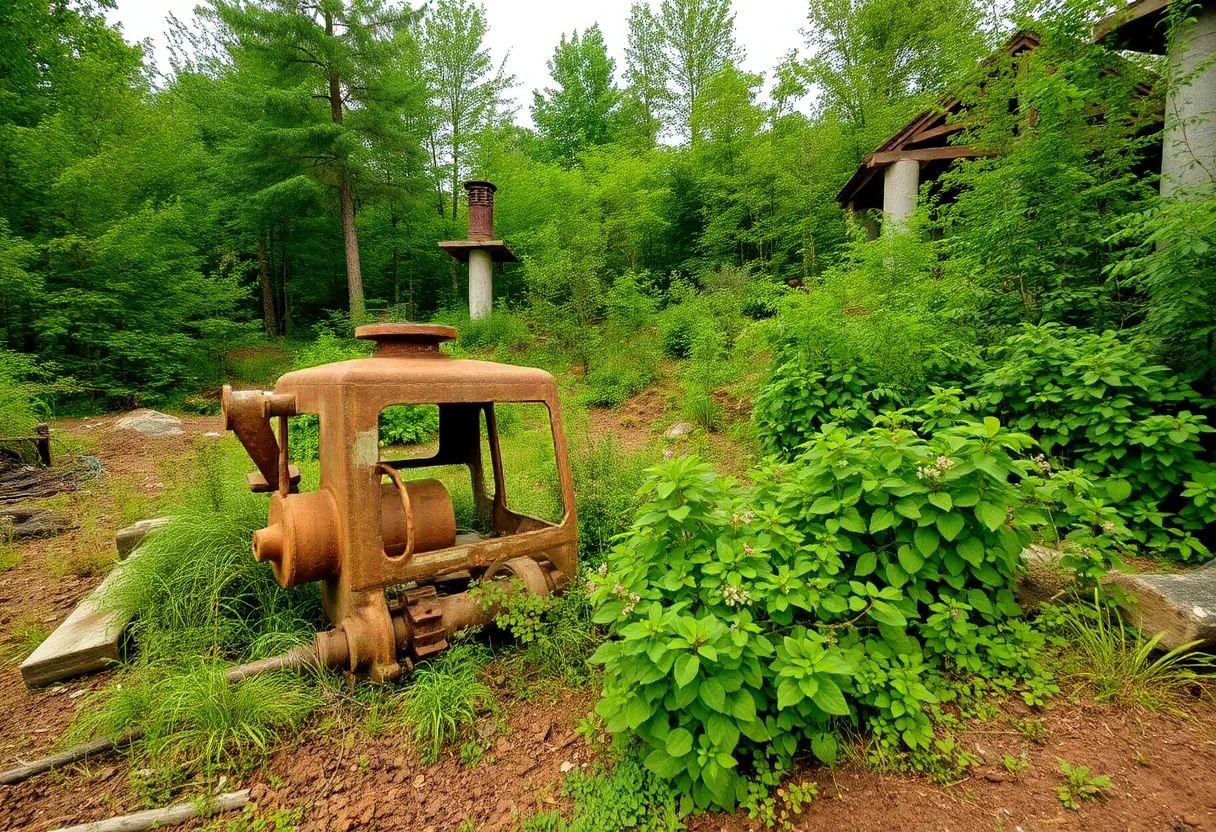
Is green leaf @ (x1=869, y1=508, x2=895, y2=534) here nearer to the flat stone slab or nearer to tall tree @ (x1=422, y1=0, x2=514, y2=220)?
the flat stone slab

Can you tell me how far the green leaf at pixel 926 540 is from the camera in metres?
1.74

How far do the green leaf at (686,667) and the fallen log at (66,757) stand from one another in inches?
85.5

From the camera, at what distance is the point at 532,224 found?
56.2 ft

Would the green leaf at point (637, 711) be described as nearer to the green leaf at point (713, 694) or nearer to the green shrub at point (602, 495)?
the green leaf at point (713, 694)

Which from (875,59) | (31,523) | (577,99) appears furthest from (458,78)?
(31,523)

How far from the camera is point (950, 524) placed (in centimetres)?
171

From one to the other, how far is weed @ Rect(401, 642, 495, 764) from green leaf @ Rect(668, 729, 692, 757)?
0.99 m

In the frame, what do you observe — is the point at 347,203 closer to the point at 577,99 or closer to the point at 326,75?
the point at 326,75

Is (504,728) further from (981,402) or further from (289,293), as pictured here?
(289,293)

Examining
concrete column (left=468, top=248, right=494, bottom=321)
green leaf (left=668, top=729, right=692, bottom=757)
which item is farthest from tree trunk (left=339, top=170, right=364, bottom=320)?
green leaf (left=668, top=729, right=692, bottom=757)

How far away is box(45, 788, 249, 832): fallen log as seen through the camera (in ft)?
5.12

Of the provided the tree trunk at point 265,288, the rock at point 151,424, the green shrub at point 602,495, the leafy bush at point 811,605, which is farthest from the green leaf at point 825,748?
the tree trunk at point 265,288

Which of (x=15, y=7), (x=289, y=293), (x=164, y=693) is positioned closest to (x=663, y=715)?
(x=164, y=693)

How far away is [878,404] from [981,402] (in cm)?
92
